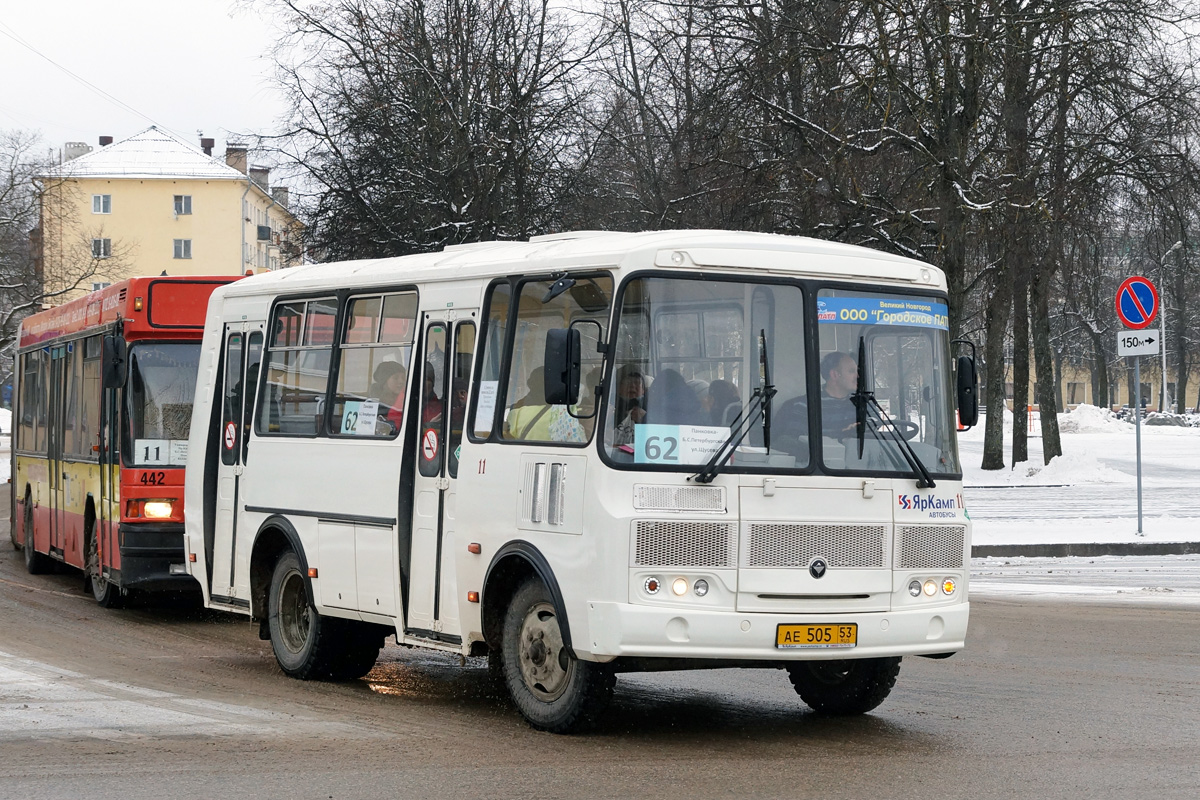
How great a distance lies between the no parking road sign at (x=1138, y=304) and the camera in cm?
2138

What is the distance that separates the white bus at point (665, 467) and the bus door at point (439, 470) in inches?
0.7

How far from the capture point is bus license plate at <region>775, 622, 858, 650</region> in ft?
27.4

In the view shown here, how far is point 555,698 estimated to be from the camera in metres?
8.78

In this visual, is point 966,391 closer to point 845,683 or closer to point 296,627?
point 845,683

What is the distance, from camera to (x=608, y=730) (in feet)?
29.3

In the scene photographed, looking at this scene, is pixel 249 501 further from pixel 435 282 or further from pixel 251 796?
pixel 251 796

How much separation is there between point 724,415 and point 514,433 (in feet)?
4.28

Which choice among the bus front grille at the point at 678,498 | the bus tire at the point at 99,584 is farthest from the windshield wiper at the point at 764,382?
the bus tire at the point at 99,584

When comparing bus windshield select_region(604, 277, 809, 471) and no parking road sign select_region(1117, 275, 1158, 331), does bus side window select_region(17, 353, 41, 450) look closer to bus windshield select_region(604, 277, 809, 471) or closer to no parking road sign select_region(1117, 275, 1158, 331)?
bus windshield select_region(604, 277, 809, 471)

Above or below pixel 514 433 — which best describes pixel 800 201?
above

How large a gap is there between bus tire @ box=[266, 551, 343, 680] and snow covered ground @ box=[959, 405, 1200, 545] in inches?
470

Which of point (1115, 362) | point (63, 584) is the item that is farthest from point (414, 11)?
point (1115, 362)

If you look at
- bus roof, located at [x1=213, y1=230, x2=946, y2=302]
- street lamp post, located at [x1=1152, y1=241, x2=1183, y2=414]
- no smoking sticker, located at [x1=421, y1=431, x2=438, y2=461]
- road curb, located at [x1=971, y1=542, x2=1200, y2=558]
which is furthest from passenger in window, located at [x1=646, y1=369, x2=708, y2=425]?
street lamp post, located at [x1=1152, y1=241, x2=1183, y2=414]

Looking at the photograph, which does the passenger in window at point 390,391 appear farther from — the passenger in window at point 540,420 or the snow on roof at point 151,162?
the snow on roof at point 151,162
